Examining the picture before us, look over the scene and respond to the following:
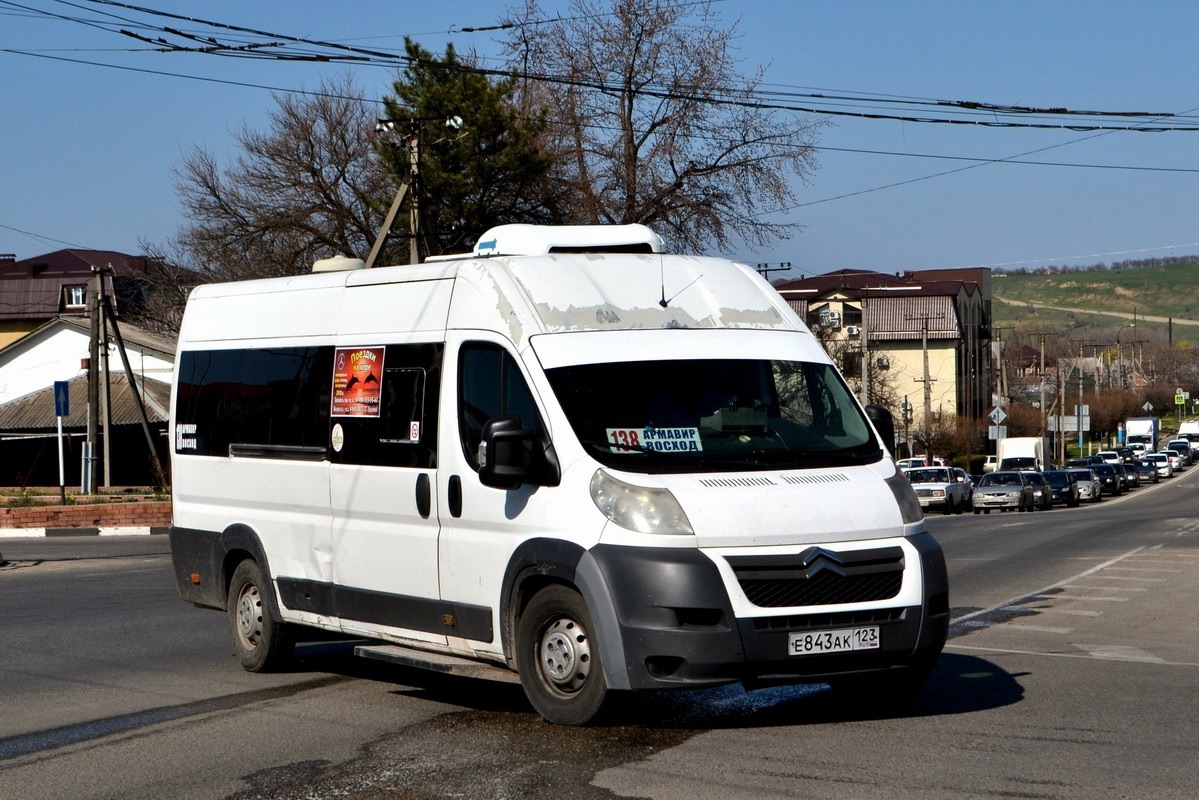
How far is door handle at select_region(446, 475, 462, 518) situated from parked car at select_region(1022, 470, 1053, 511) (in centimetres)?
4385

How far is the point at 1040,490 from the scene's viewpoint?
165ft

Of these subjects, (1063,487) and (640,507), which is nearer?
(640,507)

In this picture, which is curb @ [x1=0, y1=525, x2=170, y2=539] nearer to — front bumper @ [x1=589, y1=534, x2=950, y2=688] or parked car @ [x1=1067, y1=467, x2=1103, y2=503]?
front bumper @ [x1=589, y1=534, x2=950, y2=688]

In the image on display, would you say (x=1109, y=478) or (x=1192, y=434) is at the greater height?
(x=1192, y=434)

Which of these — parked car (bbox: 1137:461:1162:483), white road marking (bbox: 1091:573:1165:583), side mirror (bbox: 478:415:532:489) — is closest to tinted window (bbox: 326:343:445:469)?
side mirror (bbox: 478:415:532:489)

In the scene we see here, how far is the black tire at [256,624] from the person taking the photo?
32.8 feet

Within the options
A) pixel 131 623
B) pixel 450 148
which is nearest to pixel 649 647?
pixel 131 623

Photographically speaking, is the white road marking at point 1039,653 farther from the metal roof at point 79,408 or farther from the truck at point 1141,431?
the truck at point 1141,431

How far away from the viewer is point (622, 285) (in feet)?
27.9

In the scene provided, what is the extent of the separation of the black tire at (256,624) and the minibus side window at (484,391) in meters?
2.48

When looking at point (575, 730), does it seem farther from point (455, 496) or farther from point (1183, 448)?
point (1183, 448)

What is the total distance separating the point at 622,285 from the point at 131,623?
7.13 m

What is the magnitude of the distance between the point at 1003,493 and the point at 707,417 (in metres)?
42.3

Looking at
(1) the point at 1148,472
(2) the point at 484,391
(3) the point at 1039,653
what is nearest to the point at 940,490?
(1) the point at 1148,472
